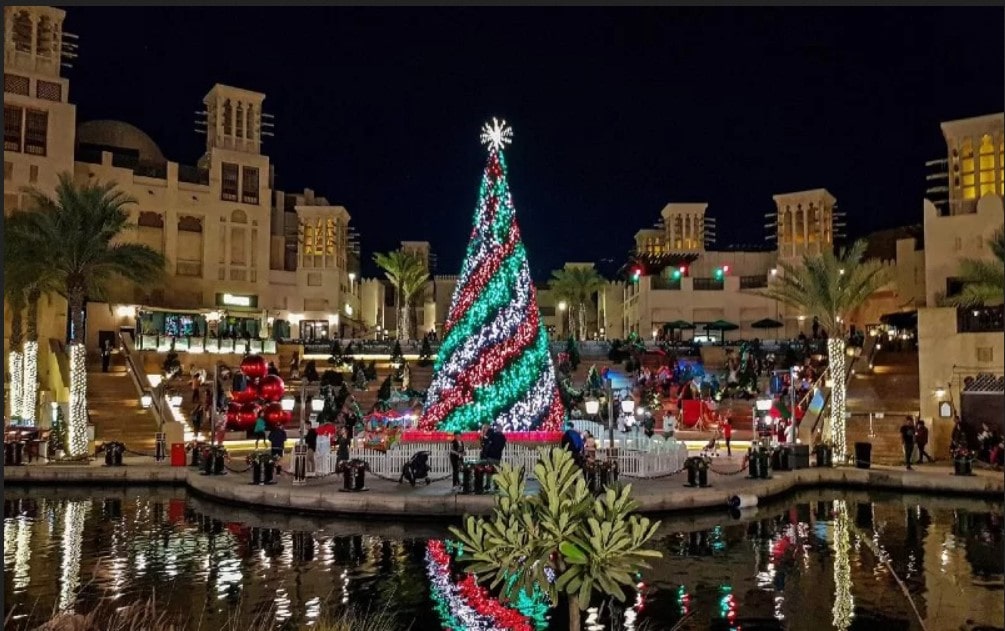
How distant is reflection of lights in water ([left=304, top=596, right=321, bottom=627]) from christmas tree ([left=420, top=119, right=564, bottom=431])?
992cm

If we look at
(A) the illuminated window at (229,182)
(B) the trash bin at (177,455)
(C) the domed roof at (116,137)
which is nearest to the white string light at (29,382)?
(B) the trash bin at (177,455)

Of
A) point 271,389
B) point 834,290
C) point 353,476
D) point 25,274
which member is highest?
point 25,274

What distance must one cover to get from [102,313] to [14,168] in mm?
8459

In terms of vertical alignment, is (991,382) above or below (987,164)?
below

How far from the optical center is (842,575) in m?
11.8

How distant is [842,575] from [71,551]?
11517mm

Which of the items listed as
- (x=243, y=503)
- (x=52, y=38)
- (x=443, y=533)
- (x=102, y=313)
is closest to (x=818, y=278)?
(x=443, y=533)

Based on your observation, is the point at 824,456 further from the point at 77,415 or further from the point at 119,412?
the point at 119,412

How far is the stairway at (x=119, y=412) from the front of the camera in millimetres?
26891

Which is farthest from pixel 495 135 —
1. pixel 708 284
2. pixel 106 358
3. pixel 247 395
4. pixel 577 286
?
pixel 577 286

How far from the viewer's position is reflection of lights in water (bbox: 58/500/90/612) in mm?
10773

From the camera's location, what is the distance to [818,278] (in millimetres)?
25031

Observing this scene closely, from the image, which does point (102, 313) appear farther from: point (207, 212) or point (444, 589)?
point (444, 589)

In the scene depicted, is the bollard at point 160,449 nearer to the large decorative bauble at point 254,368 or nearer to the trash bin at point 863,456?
the large decorative bauble at point 254,368
